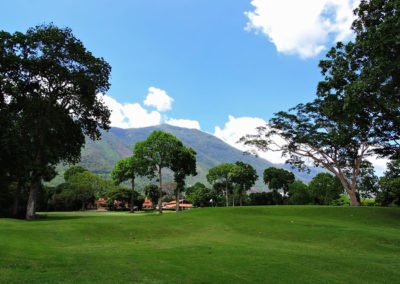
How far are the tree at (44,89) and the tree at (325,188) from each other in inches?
2676

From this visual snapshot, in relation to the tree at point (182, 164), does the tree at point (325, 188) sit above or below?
below

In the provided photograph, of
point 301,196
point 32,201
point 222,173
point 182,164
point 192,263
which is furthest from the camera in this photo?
point 222,173

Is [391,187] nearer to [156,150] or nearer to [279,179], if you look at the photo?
[279,179]

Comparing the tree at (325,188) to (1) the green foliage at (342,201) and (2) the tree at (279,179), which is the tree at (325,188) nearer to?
(1) the green foliage at (342,201)

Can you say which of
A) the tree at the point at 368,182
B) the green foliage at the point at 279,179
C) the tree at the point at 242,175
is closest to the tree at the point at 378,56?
the tree at the point at 368,182

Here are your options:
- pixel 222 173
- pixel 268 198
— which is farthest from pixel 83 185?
pixel 268 198

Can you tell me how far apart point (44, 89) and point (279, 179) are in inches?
3090

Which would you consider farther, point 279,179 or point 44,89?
point 279,179

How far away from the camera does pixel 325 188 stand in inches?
3039

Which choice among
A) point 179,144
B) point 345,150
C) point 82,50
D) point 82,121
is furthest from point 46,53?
point 345,150

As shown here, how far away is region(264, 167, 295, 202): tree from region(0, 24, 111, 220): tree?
72.5 meters

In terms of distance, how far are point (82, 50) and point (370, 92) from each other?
99.7ft

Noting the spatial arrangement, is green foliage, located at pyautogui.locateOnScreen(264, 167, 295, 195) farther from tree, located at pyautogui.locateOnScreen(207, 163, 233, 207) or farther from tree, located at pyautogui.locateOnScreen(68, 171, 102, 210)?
tree, located at pyautogui.locateOnScreen(68, 171, 102, 210)

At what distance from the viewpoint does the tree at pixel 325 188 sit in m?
75.2
